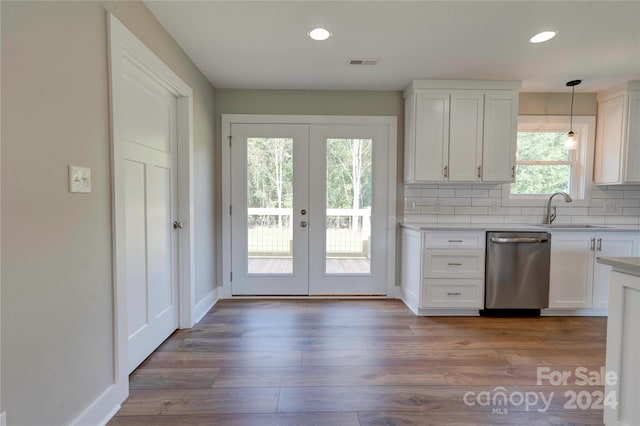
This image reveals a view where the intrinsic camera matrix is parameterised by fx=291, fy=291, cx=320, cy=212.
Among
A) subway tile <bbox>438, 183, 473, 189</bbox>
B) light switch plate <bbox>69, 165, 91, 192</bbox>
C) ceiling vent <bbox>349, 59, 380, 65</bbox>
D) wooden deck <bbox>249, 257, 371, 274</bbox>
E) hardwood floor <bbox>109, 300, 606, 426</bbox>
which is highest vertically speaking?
ceiling vent <bbox>349, 59, 380, 65</bbox>

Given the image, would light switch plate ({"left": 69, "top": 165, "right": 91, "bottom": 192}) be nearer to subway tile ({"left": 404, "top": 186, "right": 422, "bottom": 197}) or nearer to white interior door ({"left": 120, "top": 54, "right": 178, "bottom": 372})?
→ white interior door ({"left": 120, "top": 54, "right": 178, "bottom": 372})

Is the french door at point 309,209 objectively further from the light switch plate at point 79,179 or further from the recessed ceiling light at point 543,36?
the light switch plate at point 79,179

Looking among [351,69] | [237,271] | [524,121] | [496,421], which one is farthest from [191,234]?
[524,121]

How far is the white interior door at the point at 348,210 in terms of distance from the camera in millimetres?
3266

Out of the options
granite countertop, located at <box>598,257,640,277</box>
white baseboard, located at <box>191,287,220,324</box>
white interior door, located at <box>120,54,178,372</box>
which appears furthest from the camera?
white baseboard, located at <box>191,287,220,324</box>

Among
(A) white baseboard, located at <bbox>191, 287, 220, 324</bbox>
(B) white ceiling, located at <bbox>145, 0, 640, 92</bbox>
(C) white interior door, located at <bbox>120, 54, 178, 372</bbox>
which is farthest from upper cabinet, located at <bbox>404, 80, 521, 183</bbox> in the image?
(A) white baseboard, located at <bbox>191, 287, 220, 324</bbox>

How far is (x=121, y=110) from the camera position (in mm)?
1568

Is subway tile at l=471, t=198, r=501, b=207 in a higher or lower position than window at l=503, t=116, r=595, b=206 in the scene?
lower

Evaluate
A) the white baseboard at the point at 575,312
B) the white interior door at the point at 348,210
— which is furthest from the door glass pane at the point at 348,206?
the white baseboard at the point at 575,312

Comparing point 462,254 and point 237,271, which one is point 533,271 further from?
point 237,271

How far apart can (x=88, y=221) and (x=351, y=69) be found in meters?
2.34

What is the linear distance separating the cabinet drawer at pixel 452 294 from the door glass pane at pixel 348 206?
76 cm

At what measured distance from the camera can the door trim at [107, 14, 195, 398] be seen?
1.50m

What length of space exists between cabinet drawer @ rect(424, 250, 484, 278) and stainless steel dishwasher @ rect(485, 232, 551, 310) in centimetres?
10
